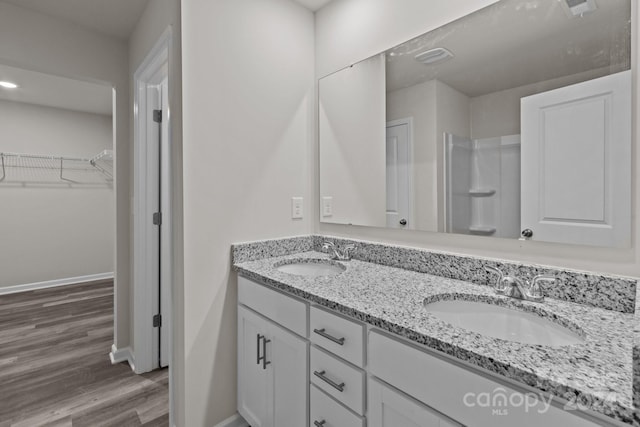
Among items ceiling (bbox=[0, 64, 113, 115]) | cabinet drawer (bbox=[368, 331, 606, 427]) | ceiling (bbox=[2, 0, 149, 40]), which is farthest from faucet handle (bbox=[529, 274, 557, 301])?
ceiling (bbox=[0, 64, 113, 115])

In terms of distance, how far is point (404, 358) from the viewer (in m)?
0.85

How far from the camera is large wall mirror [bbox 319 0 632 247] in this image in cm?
99

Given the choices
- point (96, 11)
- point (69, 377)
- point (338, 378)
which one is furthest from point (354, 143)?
point (69, 377)

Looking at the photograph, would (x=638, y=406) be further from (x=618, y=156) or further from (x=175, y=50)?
(x=175, y=50)

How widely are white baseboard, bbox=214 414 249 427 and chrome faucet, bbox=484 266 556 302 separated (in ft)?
4.56

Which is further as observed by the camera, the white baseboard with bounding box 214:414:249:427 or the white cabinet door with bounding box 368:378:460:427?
the white baseboard with bounding box 214:414:249:427

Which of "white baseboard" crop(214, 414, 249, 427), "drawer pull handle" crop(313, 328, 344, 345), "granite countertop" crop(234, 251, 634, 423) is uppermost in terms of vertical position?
"granite countertop" crop(234, 251, 634, 423)

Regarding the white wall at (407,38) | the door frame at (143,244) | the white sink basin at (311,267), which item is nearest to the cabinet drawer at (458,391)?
the white wall at (407,38)

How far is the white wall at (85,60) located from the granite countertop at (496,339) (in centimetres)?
156

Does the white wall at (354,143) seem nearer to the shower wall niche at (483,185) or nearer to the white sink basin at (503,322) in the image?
the shower wall niche at (483,185)

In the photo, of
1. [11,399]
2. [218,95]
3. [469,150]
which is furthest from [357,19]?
[11,399]

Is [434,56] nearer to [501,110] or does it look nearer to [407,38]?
[407,38]

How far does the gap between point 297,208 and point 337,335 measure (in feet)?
3.24

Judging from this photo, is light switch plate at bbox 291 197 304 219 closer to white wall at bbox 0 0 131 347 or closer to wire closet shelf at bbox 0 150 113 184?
white wall at bbox 0 0 131 347
